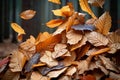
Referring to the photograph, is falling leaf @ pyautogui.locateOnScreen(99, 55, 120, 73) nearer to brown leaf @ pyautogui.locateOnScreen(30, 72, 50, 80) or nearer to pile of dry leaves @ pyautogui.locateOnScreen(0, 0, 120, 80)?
pile of dry leaves @ pyautogui.locateOnScreen(0, 0, 120, 80)

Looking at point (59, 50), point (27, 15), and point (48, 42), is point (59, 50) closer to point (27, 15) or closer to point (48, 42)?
point (48, 42)

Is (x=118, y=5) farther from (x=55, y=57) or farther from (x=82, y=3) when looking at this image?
(x=55, y=57)

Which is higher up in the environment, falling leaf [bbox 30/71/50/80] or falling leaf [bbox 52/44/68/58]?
falling leaf [bbox 52/44/68/58]

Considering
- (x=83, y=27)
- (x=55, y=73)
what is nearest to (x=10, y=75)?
(x=55, y=73)

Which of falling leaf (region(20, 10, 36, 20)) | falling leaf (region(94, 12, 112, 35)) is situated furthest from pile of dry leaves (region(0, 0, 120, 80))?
falling leaf (region(20, 10, 36, 20))

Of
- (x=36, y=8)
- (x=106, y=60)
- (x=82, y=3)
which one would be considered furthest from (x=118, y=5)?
(x=106, y=60)

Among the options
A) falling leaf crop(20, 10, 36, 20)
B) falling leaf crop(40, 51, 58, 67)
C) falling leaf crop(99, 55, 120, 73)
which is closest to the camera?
falling leaf crop(99, 55, 120, 73)
